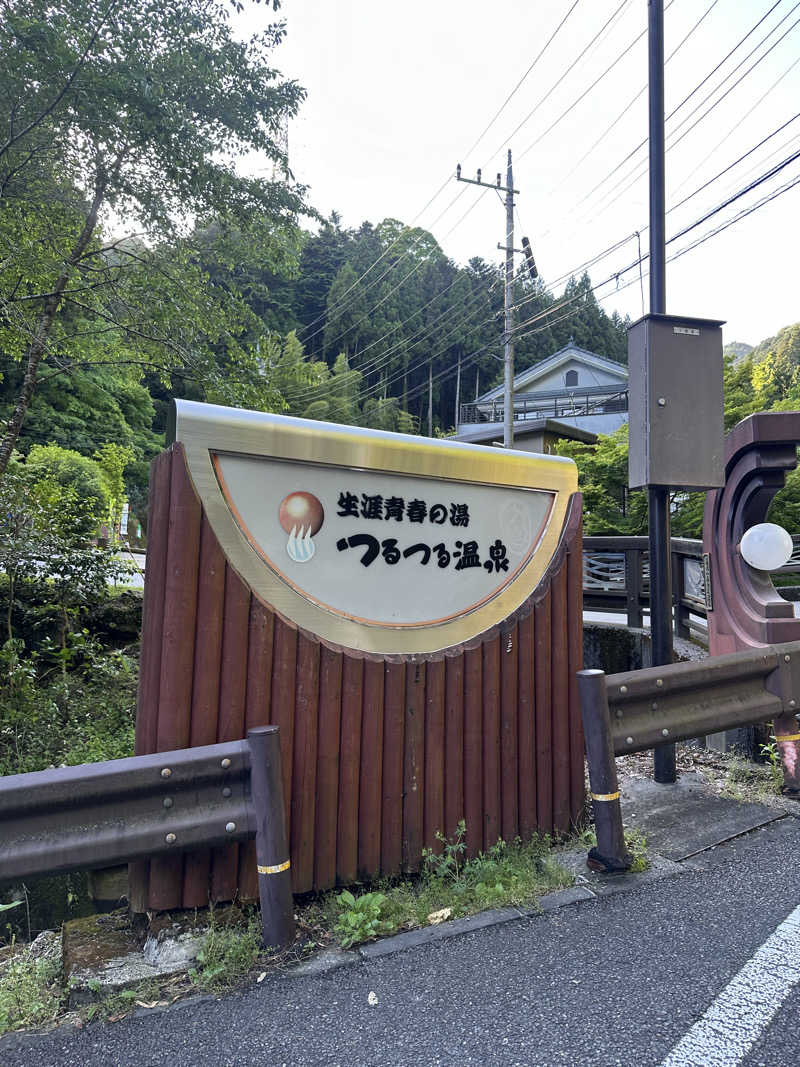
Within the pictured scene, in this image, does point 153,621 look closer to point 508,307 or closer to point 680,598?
point 680,598

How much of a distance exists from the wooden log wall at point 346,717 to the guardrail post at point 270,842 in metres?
0.29

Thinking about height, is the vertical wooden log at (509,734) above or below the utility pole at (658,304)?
below

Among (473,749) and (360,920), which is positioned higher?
(473,749)

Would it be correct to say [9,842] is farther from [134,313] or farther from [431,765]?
[134,313]

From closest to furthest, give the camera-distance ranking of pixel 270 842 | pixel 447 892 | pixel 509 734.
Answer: pixel 270 842
pixel 447 892
pixel 509 734

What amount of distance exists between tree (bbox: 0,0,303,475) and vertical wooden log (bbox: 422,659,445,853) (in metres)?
6.01

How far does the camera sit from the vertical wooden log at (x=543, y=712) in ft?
10.6

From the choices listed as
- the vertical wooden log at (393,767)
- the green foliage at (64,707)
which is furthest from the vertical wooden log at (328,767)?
the green foliage at (64,707)

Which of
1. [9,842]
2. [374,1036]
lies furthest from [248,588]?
[374,1036]

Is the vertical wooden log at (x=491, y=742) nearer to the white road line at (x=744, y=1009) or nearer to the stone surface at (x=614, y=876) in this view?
the stone surface at (x=614, y=876)

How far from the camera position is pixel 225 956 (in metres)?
2.15

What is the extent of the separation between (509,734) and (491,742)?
113 millimetres

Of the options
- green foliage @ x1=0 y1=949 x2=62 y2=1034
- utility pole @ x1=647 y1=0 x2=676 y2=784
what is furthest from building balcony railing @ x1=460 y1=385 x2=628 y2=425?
green foliage @ x1=0 y1=949 x2=62 y2=1034

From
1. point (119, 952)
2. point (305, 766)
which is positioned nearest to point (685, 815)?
point (305, 766)
